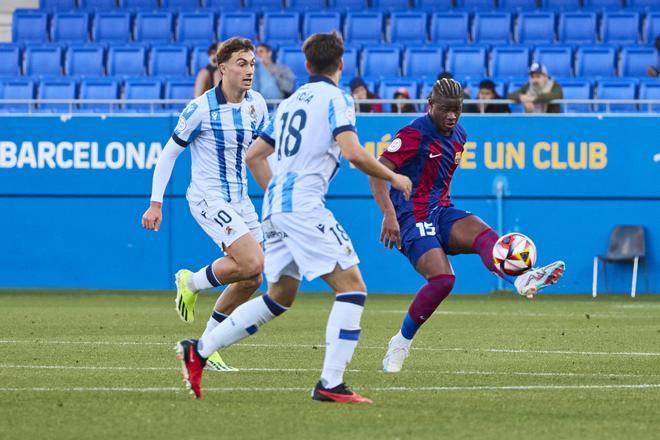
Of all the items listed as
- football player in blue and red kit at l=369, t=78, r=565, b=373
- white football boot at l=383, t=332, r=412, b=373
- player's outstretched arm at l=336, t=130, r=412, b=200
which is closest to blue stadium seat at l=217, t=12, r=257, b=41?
football player in blue and red kit at l=369, t=78, r=565, b=373

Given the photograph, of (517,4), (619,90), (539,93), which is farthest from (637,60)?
(539,93)

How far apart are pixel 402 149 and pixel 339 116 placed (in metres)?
2.30

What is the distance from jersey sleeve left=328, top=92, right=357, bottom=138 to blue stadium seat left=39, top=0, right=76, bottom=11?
59.6 feet

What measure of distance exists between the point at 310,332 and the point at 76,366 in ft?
11.8

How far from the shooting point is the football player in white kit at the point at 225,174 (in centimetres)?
1021

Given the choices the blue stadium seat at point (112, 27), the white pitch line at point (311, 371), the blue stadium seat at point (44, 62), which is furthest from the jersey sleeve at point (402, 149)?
the blue stadium seat at point (112, 27)

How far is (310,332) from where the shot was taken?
43.3ft

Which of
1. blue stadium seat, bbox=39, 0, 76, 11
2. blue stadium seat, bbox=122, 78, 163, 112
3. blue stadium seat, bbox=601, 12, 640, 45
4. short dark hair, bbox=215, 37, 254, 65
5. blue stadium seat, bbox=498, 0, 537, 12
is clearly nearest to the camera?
short dark hair, bbox=215, 37, 254, 65

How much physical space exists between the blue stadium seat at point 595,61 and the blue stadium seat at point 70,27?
8272 mm

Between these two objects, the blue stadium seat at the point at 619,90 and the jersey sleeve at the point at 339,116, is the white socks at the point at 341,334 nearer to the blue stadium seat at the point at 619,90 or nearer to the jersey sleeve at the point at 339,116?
the jersey sleeve at the point at 339,116

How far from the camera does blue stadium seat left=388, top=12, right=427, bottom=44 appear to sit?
2339cm

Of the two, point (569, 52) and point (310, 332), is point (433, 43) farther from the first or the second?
point (310, 332)

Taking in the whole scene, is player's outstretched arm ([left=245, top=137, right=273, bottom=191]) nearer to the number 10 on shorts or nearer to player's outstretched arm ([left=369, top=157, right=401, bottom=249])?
player's outstretched arm ([left=369, top=157, right=401, bottom=249])

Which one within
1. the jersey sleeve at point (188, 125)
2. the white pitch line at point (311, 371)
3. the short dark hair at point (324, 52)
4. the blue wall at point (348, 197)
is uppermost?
the short dark hair at point (324, 52)
